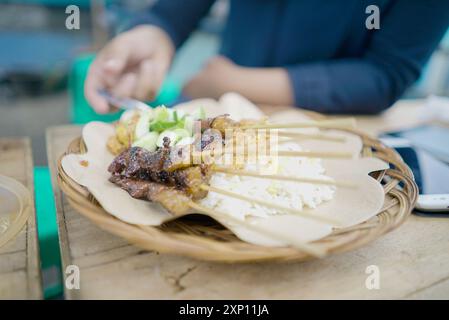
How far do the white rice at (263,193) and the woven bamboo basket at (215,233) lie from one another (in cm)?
7

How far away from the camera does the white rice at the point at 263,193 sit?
3.92ft

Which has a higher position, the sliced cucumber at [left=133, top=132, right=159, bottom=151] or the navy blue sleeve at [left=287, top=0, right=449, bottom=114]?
the navy blue sleeve at [left=287, top=0, right=449, bottom=114]

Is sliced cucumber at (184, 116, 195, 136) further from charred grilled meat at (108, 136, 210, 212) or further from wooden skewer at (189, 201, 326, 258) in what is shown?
wooden skewer at (189, 201, 326, 258)

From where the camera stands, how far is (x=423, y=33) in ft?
7.81

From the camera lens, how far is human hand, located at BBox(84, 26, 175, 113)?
204 centimetres

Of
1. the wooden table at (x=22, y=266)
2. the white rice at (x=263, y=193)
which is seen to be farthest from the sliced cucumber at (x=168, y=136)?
the wooden table at (x=22, y=266)

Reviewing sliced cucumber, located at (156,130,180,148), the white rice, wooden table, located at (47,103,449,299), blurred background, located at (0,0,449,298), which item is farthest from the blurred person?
wooden table, located at (47,103,449,299)

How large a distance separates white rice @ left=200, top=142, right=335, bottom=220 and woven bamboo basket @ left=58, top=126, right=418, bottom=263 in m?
0.07

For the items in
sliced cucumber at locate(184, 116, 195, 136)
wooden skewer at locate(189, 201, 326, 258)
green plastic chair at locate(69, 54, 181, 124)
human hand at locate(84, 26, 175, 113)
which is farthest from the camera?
green plastic chair at locate(69, 54, 181, 124)

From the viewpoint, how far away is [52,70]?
253 inches

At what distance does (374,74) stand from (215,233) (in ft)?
6.31

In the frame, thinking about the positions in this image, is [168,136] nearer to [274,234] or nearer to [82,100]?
[274,234]

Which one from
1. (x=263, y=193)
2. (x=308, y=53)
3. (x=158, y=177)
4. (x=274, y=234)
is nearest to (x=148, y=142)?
(x=158, y=177)
